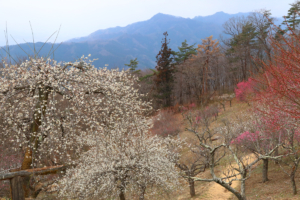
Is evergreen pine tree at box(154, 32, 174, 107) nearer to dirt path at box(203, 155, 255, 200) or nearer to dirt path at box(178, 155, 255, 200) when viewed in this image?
dirt path at box(178, 155, 255, 200)

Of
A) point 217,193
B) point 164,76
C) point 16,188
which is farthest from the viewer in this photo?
point 164,76

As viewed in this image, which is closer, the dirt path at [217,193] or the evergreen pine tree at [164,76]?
the dirt path at [217,193]

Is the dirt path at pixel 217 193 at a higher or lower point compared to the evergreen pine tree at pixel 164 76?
lower

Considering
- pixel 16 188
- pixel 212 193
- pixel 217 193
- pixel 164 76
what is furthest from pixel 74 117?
pixel 164 76

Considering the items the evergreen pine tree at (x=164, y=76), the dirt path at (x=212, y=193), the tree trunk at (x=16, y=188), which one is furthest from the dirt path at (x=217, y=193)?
the evergreen pine tree at (x=164, y=76)

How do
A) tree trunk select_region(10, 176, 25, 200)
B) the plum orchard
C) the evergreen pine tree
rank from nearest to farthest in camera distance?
1. tree trunk select_region(10, 176, 25, 200)
2. the plum orchard
3. the evergreen pine tree

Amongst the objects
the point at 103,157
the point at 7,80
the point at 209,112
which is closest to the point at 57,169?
the point at 103,157

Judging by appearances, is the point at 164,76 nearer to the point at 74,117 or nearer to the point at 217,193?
the point at 217,193

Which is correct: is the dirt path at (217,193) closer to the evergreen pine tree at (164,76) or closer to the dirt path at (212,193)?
the dirt path at (212,193)

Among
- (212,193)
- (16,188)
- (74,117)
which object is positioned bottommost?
(212,193)

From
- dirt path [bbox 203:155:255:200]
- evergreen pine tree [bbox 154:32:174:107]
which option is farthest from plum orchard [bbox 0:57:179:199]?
evergreen pine tree [bbox 154:32:174:107]

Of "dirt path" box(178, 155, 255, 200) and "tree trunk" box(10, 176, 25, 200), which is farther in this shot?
"dirt path" box(178, 155, 255, 200)

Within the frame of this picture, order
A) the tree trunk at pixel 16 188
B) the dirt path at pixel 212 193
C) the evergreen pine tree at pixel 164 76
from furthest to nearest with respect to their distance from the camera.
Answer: the evergreen pine tree at pixel 164 76 → the dirt path at pixel 212 193 → the tree trunk at pixel 16 188

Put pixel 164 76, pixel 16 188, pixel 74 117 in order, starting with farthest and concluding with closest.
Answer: pixel 164 76
pixel 74 117
pixel 16 188
